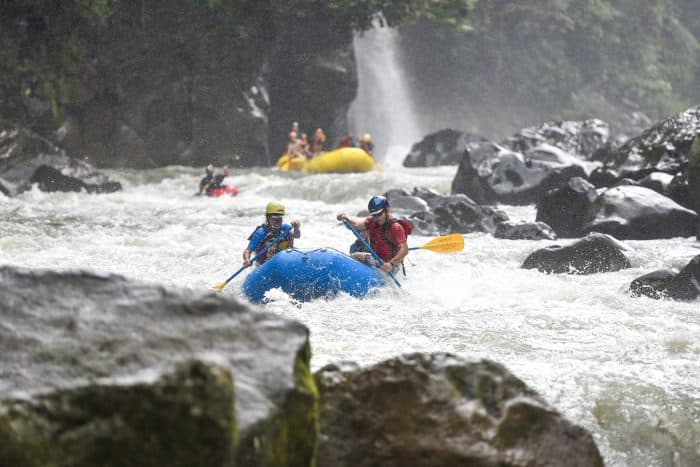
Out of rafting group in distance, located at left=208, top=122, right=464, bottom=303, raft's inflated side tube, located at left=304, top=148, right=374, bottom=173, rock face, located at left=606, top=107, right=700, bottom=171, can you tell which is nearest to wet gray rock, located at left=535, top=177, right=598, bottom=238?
rock face, located at left=606, top=107, right=700, bottom=171

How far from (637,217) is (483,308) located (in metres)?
4.81

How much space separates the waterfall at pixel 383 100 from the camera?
30.5 m

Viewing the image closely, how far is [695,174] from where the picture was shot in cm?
1024

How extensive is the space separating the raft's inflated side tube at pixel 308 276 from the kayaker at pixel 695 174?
17.5 feet

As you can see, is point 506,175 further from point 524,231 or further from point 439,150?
point 439,150

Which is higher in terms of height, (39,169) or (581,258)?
(39,169)

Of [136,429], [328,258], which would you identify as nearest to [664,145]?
[328,258]

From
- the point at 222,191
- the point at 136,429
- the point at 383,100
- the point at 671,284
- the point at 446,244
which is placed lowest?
the point at 222,191

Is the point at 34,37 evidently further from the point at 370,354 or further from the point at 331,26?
the point at 370,354

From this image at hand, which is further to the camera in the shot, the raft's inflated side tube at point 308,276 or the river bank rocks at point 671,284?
the river bank rocks at point 671,284

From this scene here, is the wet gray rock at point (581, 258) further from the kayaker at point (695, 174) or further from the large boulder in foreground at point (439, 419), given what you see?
the large boulder in foreground at point (439, 419)

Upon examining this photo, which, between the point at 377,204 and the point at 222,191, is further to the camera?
the point at 222,191

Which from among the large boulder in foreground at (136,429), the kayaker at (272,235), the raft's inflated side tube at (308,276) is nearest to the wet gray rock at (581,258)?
the raft's inflated side tube at (308,276)

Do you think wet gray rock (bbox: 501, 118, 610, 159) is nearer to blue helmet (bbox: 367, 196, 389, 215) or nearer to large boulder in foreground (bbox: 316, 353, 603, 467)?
blue helmet (bbox: 367, 196, 389, 215)
